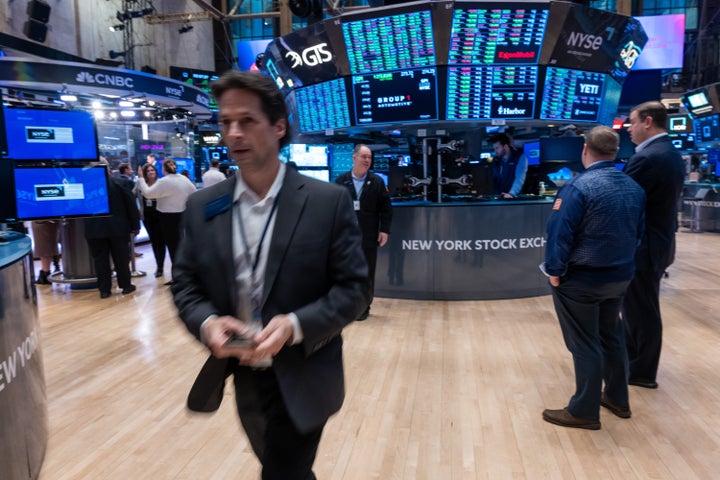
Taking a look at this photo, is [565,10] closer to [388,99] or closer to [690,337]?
[388,99]

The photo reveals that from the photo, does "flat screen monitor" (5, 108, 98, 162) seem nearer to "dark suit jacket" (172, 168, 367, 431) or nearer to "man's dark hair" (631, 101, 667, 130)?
"dark suit jacket" (172, 168, 367, 431)

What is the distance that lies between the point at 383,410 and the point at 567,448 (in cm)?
103

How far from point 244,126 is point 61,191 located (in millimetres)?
5012

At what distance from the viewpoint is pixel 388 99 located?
625 cm

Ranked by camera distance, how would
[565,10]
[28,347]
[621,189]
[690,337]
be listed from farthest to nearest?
1. [565,10]
2. [690,337]
3. [621,189]
4. [28,347]

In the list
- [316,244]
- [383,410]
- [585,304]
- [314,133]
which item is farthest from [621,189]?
[314,133]

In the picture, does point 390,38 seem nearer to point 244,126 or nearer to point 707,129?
point 244,126

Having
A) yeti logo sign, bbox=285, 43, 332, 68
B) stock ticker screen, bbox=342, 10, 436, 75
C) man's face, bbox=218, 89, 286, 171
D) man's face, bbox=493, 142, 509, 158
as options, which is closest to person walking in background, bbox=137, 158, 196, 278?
yeti logo sign, bbox=285, 43, 332, 68

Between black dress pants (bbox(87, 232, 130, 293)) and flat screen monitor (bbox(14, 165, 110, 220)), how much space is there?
2.63ft

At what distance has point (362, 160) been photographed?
4.98 m

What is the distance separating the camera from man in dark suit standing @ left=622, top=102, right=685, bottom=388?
310 centimetres

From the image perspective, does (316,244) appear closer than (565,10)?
Yes

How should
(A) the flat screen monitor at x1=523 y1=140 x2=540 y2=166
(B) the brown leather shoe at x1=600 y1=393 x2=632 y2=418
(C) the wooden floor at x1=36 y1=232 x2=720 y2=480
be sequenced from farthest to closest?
(A) the flat screen monitor at x1=523 y1=140 x2=540 y2=166 → (B) the brown leather shoe at x1=600 y1=393 x2=632 y2=418 → (C) the wooden floor at x1=36 y1=232 x2=720 y2=480

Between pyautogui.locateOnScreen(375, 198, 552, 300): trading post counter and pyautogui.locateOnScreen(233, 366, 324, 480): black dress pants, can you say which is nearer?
pyautogui.locateOnScreen(233, 366, 324, 480): black dress pants
